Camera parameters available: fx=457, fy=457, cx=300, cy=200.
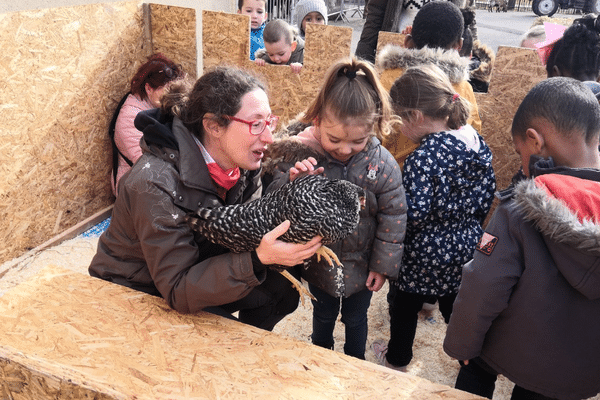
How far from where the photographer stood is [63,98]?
12.6 feet

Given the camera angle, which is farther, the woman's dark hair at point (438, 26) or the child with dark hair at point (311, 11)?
the child with dark hair at point (311, 11)

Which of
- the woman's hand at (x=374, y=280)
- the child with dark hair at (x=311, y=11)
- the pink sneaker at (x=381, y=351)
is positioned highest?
the child with dark hair at (x=311, y=11)

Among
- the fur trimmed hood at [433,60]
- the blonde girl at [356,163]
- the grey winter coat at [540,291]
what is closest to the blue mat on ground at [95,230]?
the blonde girl at [356,163]

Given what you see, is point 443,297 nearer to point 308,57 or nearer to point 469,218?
point 469,218

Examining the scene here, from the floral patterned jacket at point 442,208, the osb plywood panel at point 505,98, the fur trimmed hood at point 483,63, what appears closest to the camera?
the floral patterned jacket at point 442,208

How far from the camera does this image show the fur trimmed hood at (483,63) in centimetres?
437

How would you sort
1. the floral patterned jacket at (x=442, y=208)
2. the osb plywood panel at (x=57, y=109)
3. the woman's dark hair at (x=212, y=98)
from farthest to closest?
the osb plywood panel at (x=57, y=109)
the floral patterned jacket at (x=442, y=208)
the woman's dark hair at (x=212, y=98)

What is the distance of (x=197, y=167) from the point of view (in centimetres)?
208

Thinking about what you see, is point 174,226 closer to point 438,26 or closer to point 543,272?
point 543,272

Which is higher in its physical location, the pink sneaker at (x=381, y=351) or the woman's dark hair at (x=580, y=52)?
the woman's dark hair at (x=580, y=52)

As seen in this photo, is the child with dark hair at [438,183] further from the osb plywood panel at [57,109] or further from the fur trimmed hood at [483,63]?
the osb plywood panel at [57,109]

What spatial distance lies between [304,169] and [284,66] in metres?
2.51

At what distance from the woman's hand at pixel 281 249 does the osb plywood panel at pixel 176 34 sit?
3.14 m

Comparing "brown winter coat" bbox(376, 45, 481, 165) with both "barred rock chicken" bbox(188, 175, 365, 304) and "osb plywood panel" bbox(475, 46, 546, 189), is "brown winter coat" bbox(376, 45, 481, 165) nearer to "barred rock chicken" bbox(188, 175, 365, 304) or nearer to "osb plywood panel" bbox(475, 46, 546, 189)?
"osb plywood panel" bbox(475, 46, 546, 189)
